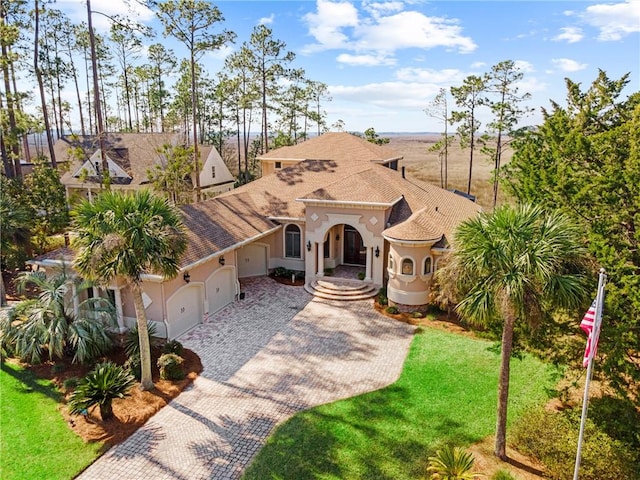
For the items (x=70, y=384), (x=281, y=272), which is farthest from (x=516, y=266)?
(x=281, y=272)

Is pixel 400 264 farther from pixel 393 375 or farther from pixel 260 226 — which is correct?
pixel 260 226

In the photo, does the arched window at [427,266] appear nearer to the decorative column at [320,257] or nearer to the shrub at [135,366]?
the decorative column at [320,257]

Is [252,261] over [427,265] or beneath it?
beneath

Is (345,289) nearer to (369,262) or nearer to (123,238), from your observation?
(369,262)

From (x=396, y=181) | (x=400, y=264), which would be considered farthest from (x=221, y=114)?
(x=400, y=264)

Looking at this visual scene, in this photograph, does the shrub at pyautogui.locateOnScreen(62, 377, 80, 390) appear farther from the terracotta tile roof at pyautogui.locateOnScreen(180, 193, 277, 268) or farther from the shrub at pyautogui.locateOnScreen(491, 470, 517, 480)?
the shrub at pyautogui.locateOnScreen(491, 470, 517, 480)

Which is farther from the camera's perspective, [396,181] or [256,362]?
[396,181]

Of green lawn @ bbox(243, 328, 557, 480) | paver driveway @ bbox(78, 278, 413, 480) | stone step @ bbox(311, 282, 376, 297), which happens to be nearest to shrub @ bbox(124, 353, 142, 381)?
paver driveway @ bbox(78, 278, 413, 480)
